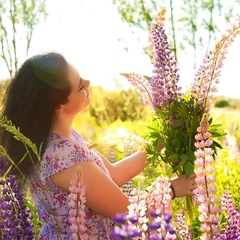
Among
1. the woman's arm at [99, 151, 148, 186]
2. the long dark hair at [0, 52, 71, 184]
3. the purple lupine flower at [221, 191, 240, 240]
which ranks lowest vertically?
the woman's arm at [99, 151, 148, 186]

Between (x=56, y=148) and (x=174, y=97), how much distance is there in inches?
22.6

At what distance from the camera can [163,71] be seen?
7.84 feet

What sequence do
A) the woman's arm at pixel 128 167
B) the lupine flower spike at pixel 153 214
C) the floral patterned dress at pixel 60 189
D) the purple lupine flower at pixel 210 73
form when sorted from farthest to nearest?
the woman's arm at pixel 128 167, the floral patterned dress at pixel 60 189, the purple lupine flower at pixel 210 73, the lupine flower spike at pixel 153 214

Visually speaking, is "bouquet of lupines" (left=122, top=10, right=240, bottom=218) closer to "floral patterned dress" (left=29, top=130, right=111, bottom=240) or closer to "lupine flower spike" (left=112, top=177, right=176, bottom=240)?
"floral patterned dress" (left=29, top=130, right=111, bottom=240)

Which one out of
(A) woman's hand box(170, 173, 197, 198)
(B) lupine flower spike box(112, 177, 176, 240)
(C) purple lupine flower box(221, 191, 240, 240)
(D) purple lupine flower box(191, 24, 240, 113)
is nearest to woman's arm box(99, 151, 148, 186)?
(A) woman's hand box(170, 173, 197, 198)

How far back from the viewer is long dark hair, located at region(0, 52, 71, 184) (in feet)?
8.32

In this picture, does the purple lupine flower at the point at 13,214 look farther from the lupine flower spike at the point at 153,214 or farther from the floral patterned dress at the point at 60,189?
the lupine flower spike at the point at 153,214

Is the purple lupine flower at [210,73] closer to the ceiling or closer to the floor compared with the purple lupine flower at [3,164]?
closer to the ceiling

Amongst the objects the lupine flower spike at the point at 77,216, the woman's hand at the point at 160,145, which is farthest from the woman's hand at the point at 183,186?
the lupine flower spike at the point at 77,216

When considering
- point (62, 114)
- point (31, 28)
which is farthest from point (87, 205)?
point (31, 28)

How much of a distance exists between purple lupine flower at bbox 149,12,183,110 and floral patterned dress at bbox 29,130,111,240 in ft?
1.39

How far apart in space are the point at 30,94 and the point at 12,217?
1.99ft

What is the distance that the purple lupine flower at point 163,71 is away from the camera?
2.39 metres

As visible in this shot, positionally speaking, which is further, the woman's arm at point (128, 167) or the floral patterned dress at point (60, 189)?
the woman's arm at point (128, 167)
